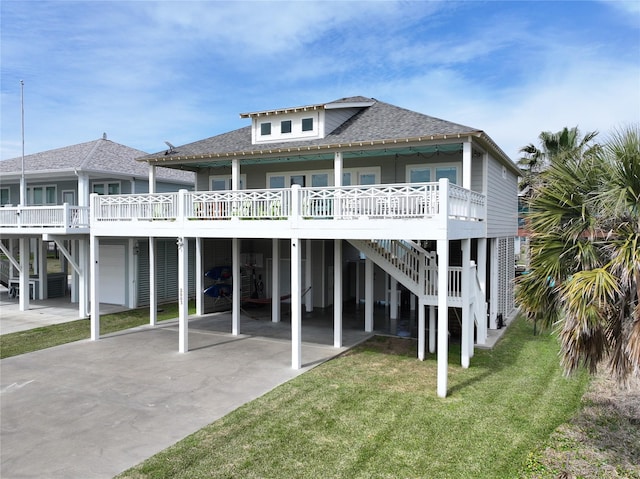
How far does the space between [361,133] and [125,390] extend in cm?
924

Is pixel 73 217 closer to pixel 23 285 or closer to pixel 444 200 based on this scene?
pixel 23 285

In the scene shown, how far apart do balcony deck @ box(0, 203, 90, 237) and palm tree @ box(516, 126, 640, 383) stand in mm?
15619

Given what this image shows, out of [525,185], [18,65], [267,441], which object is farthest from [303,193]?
[525,185]

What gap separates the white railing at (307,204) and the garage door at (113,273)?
19.9 ft

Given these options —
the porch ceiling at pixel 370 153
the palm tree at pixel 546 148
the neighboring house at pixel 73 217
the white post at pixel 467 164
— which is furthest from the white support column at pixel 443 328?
the palm tree at pixel 546 148

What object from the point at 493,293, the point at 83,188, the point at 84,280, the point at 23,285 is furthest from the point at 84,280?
the point at 493,293

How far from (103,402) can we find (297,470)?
4.64m

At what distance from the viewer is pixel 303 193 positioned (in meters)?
10.9

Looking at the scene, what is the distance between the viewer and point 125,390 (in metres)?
9.12

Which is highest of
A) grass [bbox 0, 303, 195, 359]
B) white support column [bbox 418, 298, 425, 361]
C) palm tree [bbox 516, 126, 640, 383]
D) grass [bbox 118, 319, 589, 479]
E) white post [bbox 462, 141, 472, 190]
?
white post [bbox 462, 141, 472, 190]

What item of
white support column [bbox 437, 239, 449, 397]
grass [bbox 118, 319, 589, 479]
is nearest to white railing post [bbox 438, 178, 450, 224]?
white support column [bbox 437, 239, 449, 397]

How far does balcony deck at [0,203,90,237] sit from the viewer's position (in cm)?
1614

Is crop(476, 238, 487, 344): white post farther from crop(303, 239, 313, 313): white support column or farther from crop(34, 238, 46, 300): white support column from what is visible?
crop(34, 238, 46, 300): white support column

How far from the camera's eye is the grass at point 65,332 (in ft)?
41.2
